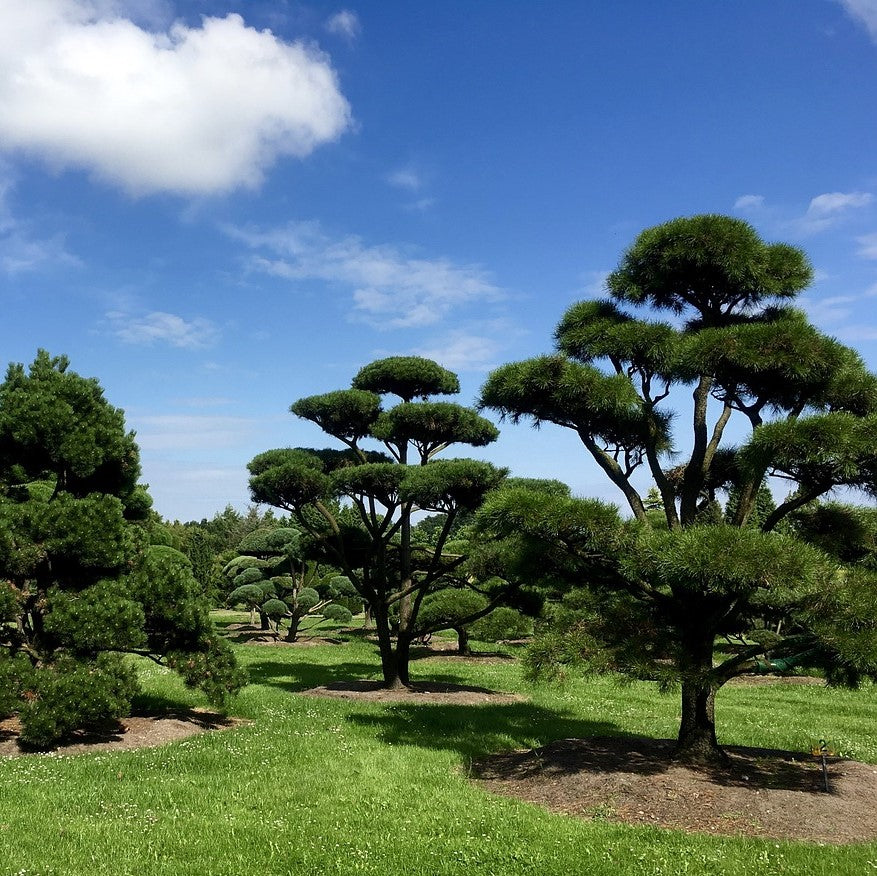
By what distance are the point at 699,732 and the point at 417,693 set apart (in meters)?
8.02

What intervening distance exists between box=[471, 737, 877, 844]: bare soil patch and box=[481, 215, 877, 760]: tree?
29.9 inches

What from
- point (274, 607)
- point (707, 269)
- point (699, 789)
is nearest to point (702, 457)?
point (707, 269)

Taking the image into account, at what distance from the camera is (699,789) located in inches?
298

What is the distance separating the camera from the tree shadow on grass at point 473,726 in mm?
10492

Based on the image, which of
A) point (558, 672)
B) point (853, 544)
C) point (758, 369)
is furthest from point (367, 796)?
point (853, 544)

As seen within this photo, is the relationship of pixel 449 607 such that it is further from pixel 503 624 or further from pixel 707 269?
pixel 707 269

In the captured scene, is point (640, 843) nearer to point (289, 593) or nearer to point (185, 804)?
point (185, 804)

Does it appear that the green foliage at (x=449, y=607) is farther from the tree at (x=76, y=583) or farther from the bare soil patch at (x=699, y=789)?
the bare soil patch at (x=699, y=789)

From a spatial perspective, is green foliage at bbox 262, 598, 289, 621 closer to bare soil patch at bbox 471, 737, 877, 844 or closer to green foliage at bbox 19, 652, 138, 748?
green foliage at bbox 19, 652, 138, 748

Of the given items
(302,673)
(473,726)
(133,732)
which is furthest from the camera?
(302,673)

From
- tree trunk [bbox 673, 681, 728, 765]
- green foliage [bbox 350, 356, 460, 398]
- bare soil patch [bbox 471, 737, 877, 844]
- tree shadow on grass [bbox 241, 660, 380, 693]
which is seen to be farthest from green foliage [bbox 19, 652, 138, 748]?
green foliage [bbox 350, 356, 460, 398]

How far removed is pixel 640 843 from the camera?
243 inches

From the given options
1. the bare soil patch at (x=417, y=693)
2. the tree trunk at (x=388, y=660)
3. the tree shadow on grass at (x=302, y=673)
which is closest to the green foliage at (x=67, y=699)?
the bare soil patch at (x=417, y=693)

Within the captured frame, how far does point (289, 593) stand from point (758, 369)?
2765 centimetres
